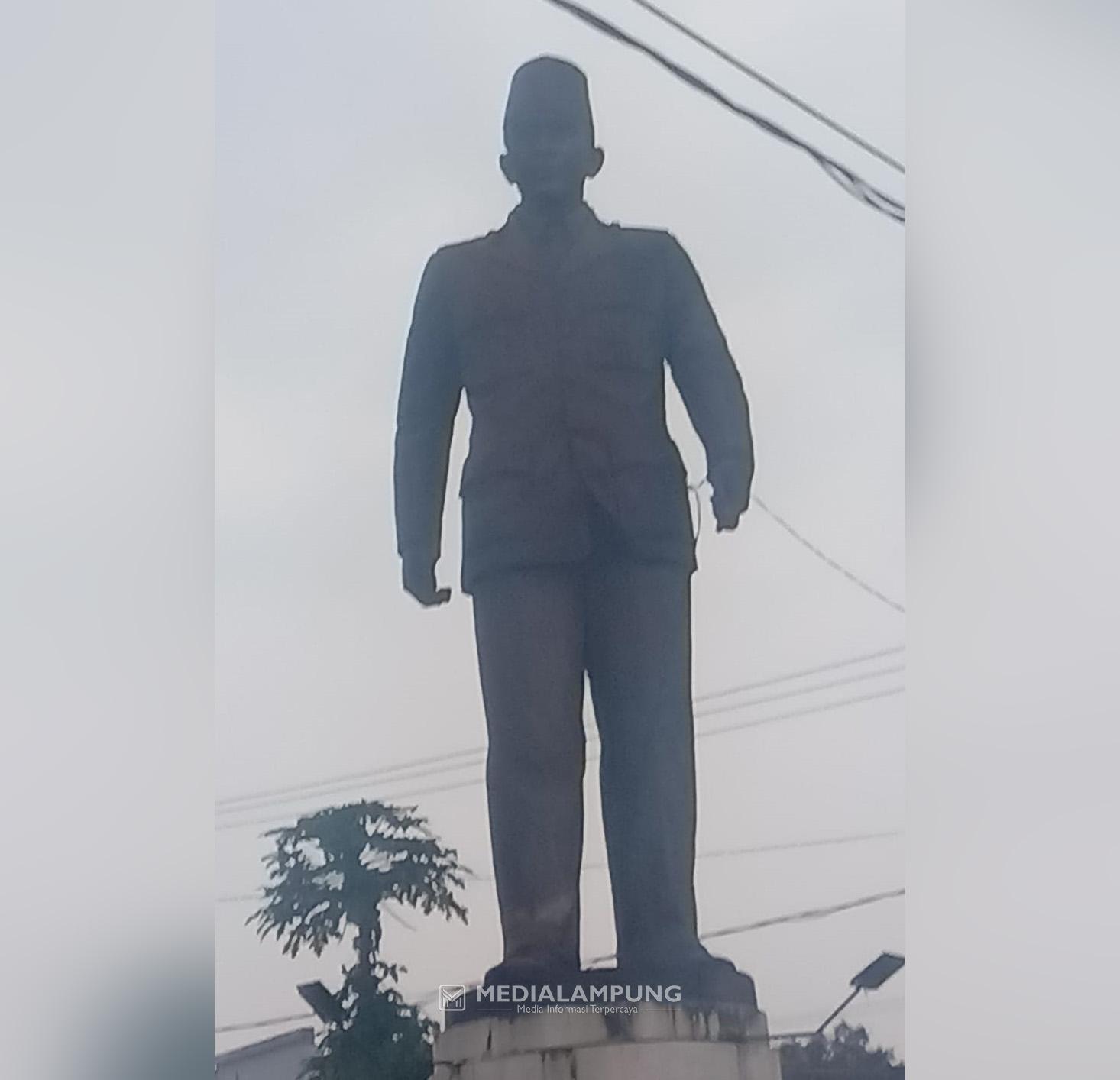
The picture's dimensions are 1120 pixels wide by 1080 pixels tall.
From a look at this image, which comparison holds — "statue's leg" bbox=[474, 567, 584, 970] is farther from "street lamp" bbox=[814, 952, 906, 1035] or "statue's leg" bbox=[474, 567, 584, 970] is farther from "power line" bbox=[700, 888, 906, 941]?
"street lamp" bbox=[814, 952, 906, 1035]

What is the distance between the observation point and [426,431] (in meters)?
1.49

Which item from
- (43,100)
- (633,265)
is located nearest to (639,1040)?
(633,265)

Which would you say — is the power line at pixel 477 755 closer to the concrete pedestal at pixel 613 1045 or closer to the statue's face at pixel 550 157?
the concrete pedestal at pixel 613 1045

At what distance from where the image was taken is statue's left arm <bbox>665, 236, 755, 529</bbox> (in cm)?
148

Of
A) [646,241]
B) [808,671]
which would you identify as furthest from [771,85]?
[808,671]

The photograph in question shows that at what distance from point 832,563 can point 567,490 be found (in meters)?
0.32

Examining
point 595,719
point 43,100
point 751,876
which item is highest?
point 43,100

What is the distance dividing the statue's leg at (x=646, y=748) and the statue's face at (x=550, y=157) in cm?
45

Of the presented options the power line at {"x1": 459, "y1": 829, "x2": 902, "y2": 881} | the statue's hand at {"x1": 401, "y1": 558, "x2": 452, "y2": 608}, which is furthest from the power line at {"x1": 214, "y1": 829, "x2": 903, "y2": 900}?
the statue's hand at {"x1": 401, "y1": 558, "x2": 452, "y2": 608}

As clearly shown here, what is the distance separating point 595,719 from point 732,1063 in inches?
17.0

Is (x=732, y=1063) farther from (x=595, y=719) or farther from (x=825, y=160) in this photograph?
(x=825, y=160)

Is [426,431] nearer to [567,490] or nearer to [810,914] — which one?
[567,490]

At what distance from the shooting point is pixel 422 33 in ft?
4.89

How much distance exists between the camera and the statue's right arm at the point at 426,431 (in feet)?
4.87
